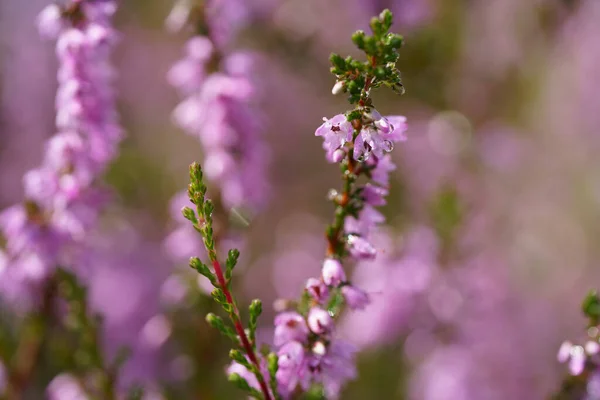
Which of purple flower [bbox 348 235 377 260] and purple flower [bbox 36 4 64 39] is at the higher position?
purple flower [bbox 36 4 64 39]

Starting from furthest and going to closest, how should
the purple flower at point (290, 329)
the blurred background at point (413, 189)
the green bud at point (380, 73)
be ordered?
the blurred background at point (413, 189)
the purple flower at point (290, 329)
the green bud at point (380, 73)

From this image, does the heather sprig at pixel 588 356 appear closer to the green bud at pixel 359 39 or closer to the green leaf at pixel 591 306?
the green leaf at pixel 591 306

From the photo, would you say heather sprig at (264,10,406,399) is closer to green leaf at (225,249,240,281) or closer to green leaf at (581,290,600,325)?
green leaf at (225,249,240,281)

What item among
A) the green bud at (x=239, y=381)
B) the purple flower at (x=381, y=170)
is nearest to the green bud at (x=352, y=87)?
the purple flower at (x=381, y=170)

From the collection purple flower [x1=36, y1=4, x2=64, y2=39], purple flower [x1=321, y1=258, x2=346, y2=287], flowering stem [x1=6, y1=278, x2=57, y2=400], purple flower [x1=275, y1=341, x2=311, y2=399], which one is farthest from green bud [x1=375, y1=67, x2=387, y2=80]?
flowering stem [x1=6, y1=278, x2=57, y2=400]

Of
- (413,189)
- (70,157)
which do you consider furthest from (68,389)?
(413,189)
